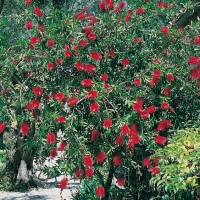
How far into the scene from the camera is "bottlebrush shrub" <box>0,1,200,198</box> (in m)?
5.14

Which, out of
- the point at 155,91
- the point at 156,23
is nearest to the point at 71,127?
the point at 155,91

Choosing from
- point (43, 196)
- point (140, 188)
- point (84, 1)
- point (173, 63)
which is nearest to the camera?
point (173, 63)

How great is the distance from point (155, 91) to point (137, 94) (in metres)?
0.39

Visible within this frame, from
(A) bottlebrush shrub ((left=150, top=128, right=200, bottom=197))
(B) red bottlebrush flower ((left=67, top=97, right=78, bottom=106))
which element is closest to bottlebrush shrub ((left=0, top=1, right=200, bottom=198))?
(B) red bottlebrush flower ((left=67, top=97, right=78, bottom=106))

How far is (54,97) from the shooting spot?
5266 millimetres

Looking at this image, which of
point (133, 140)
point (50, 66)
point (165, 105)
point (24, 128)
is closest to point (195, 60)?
point (165, 105)

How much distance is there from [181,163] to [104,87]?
1.24 m

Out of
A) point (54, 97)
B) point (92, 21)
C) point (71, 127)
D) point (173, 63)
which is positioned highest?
point (92, 21)

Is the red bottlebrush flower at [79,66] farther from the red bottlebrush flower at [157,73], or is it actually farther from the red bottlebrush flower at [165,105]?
the red bottlebrush flower at [165,105]

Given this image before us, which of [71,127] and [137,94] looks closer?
[71,127]

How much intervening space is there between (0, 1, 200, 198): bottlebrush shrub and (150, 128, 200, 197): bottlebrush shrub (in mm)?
267

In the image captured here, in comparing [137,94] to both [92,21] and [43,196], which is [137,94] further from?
[43,196]

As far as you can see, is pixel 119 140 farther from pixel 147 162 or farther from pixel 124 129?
pixel 147 162

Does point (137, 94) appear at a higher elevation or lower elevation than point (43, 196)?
higher
